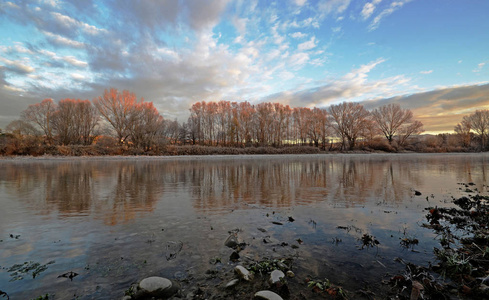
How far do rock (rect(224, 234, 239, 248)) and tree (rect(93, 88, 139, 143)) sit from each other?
46.9 metres

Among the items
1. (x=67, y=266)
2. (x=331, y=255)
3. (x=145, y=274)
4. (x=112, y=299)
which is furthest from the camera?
(x=331, y=255)

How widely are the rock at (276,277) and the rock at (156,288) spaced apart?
4.24ft

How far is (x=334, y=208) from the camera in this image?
717cm

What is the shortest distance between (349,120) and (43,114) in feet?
239

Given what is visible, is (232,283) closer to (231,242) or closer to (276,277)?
(276,277)

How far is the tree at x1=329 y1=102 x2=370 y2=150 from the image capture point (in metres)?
61.1

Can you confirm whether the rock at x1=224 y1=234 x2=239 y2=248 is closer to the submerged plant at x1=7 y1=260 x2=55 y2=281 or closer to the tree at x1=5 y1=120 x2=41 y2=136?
the submerged plant at x1=7 y1=260 x2=55 y2=281

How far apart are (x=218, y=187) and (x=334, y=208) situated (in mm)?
5998

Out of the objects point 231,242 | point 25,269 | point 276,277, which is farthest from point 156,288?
point 25,269

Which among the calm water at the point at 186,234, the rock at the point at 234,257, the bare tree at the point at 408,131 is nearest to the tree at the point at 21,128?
the calm water at the point at 186,234

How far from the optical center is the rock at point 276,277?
307 cm

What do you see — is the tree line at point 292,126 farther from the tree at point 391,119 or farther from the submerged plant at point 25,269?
the submerged plant at point 25,269

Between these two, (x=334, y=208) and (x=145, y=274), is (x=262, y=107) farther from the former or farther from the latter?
(x=145, y=274)

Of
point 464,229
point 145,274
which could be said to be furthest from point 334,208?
point 145,274
